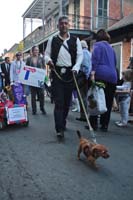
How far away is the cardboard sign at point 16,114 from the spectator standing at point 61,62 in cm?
161

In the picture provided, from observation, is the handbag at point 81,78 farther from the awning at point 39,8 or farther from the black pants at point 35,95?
the awning at point 39,8

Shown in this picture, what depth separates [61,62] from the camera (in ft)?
22.1

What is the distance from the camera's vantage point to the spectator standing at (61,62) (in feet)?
21.9

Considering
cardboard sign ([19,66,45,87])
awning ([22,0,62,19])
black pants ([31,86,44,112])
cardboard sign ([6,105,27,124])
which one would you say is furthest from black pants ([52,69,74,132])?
awning ([22,0,62,19])

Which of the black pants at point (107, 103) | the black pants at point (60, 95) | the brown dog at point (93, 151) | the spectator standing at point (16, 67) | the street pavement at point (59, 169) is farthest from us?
the spectator standing at point (16, 67)

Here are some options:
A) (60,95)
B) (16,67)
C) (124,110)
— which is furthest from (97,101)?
(16,67)

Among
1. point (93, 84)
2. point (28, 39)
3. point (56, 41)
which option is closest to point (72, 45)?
point (56, 41)

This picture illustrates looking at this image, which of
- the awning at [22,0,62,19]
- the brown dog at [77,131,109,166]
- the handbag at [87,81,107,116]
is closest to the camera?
the brown dog at [77,131,109,166]

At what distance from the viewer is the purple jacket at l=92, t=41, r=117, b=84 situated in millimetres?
7512

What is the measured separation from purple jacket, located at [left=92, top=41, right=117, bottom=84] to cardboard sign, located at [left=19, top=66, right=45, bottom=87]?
3.05m

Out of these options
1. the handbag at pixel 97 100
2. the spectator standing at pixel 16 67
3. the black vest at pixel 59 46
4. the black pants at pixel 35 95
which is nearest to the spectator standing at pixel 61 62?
the black vest at pixel 59 46

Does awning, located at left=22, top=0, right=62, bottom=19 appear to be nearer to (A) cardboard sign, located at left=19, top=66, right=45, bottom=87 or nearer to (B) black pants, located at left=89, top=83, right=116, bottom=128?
(A) cardboard sign, located at left=19, top=66, right=45, bottom=87

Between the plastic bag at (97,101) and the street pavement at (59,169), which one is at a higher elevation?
the plastic bag at (97,101)

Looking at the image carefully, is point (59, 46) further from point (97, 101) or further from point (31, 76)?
point (31, 76)
